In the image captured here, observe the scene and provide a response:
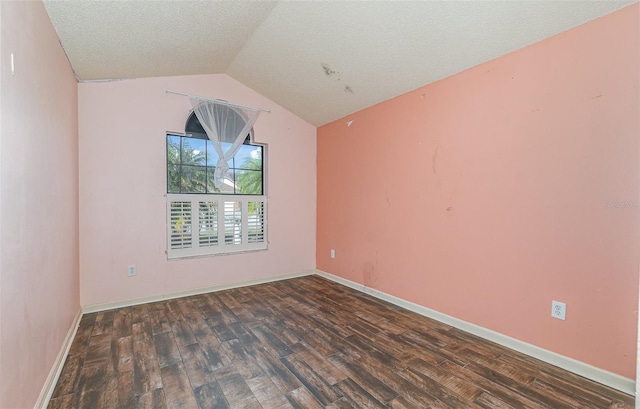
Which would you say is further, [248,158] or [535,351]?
[248,158]

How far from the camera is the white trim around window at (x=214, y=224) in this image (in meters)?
3.23

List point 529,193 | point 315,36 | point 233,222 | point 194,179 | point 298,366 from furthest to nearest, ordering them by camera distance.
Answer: point 233,222 → point 194,179 → point 315,36 → point 529,193 → point 298,366

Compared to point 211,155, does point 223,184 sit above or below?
below

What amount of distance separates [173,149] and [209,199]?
69 cm

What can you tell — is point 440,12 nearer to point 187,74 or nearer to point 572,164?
point 572,164

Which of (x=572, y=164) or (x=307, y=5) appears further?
(x=307, y=5)

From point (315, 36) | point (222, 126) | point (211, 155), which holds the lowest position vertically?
point (211, 155)

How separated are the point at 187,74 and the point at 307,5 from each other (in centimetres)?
177

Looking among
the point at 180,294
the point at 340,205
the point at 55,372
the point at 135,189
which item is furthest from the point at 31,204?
the point at 340,205

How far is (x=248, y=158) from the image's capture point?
12.3 feet

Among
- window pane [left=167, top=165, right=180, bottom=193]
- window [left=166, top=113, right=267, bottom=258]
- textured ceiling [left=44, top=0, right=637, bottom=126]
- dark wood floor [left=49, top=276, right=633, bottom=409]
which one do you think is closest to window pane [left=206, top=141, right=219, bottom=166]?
window [left=166, top=113, right=267, bottom=258]

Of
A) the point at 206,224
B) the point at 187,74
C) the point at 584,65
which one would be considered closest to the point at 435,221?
the point at 584,65

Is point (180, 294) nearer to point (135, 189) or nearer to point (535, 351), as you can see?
point (135, 189)

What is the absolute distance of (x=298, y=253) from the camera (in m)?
4.12
